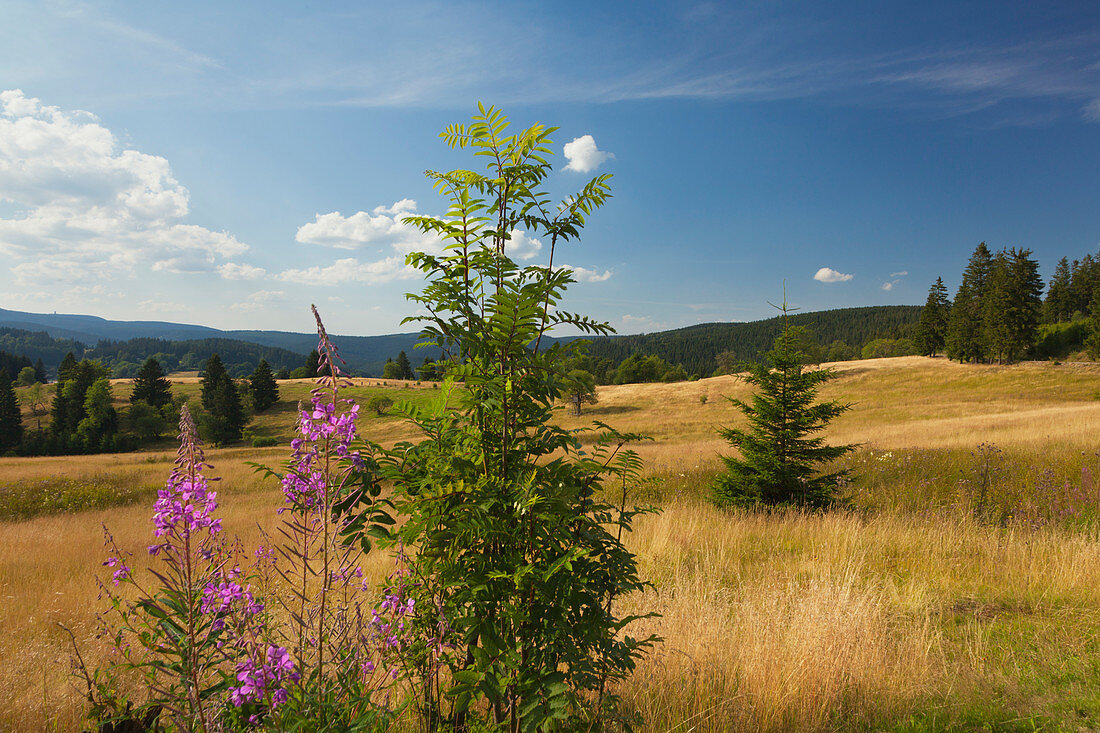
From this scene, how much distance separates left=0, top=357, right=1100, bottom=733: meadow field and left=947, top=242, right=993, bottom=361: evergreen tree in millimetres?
60320

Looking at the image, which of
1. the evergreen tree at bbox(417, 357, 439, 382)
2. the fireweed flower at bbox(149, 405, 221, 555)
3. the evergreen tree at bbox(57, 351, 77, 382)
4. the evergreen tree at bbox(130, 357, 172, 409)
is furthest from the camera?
the evergreen tree at bbox(57, 351, 77, 382)

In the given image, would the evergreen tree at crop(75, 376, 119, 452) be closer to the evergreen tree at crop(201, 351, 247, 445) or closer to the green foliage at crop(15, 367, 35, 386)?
the evergreen tree at crop(201, 351, 247, 445)

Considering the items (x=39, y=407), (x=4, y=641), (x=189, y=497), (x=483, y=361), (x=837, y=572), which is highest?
(x=483, y=361)

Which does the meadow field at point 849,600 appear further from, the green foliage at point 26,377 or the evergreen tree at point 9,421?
the green foliage at point 26,377

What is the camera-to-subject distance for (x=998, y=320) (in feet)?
186

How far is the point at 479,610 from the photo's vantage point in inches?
92.8

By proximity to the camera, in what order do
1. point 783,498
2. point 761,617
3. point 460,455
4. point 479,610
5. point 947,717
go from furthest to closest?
point 783,498
point 761,617
point 947,717
point 460,455
point 479,610

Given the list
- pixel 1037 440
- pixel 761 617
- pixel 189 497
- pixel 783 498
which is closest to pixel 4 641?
pixel 189 497

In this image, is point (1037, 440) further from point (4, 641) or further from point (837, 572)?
point (4, 641)

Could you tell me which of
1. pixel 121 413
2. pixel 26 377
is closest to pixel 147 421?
pixel 121 413

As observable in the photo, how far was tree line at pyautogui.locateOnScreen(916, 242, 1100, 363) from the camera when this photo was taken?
56.0 m

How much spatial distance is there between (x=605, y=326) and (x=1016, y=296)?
77.2 meters

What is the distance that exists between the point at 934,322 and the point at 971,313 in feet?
38.1

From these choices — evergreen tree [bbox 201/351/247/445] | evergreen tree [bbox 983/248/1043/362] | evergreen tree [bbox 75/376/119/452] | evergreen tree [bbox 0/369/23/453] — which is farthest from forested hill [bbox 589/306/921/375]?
evergreen tree [bbox 0/369/23/453]
